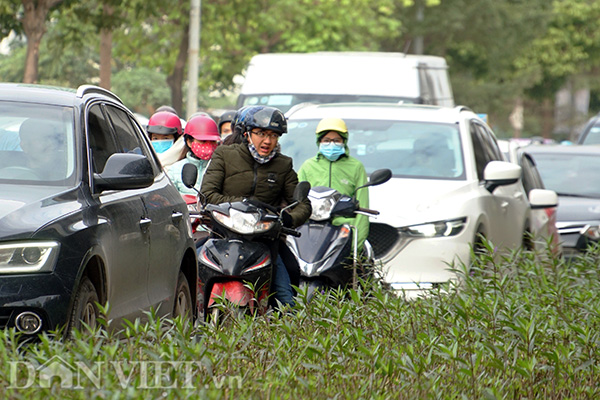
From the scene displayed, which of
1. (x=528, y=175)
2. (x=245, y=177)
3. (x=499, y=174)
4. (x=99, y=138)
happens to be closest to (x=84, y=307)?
(x=99, y=138)

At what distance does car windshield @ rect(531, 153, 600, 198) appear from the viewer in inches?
685

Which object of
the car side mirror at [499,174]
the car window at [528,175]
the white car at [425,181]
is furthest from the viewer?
the car window at [528,175]

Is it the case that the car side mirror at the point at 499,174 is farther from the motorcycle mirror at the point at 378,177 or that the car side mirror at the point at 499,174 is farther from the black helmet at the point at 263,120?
the black helmet at the point at 263,120

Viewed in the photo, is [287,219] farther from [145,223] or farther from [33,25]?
[33,25]

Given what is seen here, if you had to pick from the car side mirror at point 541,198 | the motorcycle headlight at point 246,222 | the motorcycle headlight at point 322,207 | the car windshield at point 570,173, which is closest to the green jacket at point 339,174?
the motorcycle headlight at point 322,207

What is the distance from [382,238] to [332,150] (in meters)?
1.30

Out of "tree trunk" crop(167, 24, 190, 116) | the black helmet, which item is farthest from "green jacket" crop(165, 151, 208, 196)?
"tree trunk" crop(167, 24, 190, 116)

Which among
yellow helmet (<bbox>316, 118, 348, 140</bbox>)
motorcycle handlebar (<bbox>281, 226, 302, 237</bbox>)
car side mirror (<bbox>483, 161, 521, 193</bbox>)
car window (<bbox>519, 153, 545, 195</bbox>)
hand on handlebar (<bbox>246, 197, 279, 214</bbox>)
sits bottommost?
car window (<bbox>519, 153, 545, 195</bbox>)

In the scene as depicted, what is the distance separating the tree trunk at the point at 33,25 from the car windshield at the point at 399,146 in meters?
9.16

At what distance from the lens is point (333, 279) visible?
849 centimetres

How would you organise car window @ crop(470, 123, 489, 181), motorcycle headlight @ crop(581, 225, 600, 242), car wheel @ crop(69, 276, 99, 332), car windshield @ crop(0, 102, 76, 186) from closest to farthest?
car wheel @ crop(69, 276, 99, 332) → car windshield @ crop(0, 102, 76, 186) → car window @ crop(470, 123, 489, 181) → motorcycle headlight @ crop(581, 225, 600, 242)

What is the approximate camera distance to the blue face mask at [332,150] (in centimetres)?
952

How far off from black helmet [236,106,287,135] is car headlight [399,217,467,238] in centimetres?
264

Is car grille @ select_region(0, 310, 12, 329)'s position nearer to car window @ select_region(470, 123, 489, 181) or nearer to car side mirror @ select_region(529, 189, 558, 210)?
car window @ select_region(470, 123, 489, 181)
